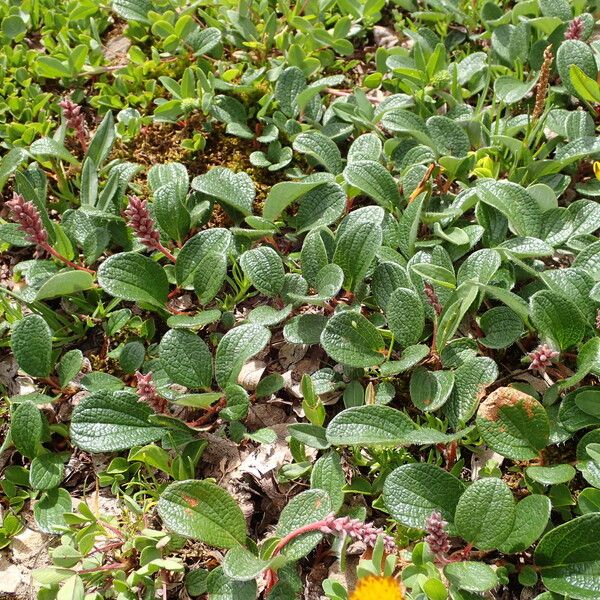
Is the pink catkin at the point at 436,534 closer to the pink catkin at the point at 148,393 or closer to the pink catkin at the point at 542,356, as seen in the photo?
the pink catkin at the point at 542,356

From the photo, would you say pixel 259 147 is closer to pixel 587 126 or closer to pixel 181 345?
pixel 181 345

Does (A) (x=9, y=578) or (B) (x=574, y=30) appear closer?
(A) (x=9, y=578)

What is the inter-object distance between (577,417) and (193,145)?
1.70m

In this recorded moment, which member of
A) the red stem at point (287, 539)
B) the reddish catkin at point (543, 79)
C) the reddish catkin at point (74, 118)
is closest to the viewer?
the red stem at point (287, 539)

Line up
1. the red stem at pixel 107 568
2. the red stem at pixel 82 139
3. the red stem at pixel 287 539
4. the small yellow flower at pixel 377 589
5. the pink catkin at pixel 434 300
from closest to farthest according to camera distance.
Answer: the small yellow flower at pixel 377 589, the red stem at pixel 287 539, the red stem at pixel 107 568, the pink catkin at pixel 434 300, the red stem at pixel 82 139

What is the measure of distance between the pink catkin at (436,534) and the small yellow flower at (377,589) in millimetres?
130

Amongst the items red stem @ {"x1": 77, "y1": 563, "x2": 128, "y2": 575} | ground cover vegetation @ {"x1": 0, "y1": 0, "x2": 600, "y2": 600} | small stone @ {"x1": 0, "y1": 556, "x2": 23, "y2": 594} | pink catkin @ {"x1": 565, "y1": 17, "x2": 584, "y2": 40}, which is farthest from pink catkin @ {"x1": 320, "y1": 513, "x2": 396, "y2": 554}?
pink catkin @ {"x1": 565, "y1": 17, "x2": 584, "y2": 40}

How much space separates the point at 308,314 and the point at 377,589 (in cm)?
86

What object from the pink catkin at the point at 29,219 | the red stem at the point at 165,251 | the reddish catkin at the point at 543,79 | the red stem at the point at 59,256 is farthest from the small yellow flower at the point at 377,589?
the reddish catkin at the point at 543,79

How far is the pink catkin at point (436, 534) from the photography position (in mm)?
1666

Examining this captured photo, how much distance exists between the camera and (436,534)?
1.68 meters

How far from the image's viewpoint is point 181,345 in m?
2.15

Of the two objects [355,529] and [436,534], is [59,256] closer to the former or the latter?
[355,529]

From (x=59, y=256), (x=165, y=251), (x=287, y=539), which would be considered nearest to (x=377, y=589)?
(x=287, y=539)
